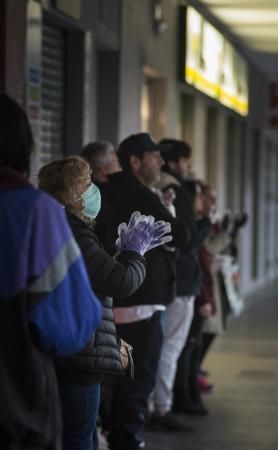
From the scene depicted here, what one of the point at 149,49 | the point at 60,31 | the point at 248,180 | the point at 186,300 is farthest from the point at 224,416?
the point at 248,180

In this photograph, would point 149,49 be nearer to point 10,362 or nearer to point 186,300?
point 186,300

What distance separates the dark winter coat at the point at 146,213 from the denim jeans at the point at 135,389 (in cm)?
14

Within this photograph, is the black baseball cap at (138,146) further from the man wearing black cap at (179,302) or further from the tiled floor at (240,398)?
the tiled floor at (240,398)

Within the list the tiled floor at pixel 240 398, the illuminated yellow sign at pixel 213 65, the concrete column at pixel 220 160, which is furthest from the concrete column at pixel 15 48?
the concrete column at pixel 220 160

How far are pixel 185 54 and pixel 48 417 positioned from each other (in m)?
10.1

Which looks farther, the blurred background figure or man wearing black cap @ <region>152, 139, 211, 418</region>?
man wearing black cap @ <region>152, 139, 211, 418</region>

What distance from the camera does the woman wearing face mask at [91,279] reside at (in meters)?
4.47

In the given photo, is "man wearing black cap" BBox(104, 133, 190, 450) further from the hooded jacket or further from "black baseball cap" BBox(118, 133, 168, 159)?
the hooded jacket

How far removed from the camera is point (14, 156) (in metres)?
3.62

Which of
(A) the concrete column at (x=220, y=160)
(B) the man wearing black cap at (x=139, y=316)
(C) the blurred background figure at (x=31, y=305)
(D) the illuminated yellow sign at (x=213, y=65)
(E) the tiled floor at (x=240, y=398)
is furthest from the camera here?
(A) the concrete column at (x=220, y=160)

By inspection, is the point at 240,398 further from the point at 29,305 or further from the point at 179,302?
the point at 29,305

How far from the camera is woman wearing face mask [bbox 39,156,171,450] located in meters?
4.47

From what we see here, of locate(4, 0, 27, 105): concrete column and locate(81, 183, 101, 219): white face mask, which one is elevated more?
locate(4, 0, 27, 105): concrete column

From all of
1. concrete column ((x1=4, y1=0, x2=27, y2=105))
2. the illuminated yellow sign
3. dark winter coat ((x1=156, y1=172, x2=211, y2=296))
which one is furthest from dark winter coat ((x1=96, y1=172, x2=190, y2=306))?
the illuminated yellow sign
